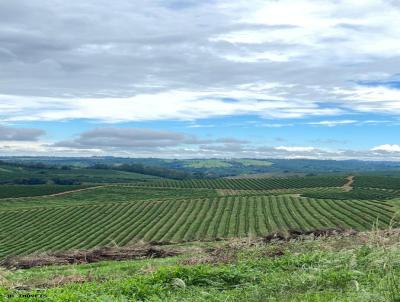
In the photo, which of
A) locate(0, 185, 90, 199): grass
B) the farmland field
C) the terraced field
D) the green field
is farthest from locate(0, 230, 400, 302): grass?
locate(0, 185, 90, 199): grass

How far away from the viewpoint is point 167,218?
8488 cm

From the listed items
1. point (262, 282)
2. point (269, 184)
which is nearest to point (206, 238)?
point (262, 282)

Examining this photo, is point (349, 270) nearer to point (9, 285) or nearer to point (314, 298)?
point (314, 298)

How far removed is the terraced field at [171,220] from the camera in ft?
214

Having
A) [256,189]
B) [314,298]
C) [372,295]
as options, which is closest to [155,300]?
[314,298]

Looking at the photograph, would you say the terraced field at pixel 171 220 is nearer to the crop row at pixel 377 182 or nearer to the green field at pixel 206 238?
the green field at pixel 206 238

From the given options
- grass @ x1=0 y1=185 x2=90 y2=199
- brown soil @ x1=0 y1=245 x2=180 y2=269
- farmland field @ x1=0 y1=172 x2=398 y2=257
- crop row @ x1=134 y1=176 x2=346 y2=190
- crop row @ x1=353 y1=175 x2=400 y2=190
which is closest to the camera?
brown soil @ x1=0 y1=245 x2=180 y2=269

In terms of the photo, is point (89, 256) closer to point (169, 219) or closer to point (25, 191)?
point (169, 219)

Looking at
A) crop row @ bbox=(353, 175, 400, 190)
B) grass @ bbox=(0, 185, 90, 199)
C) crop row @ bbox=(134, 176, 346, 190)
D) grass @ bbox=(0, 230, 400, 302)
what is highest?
grass @ bbox=(0, 230, 400, 302)

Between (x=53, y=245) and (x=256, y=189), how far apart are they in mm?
94633

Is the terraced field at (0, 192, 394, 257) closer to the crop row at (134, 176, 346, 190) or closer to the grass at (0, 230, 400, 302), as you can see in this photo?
the grass at (0, 230, 400, 302)

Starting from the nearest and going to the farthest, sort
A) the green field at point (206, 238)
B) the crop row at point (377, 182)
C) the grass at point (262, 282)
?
the grass at point (262, 282) → the green field at point (206, 238) → the crop row at point (377, 182)

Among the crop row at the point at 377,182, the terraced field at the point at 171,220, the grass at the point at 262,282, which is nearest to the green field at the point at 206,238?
the grass at the point at 262,282

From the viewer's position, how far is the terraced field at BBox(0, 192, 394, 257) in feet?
214
